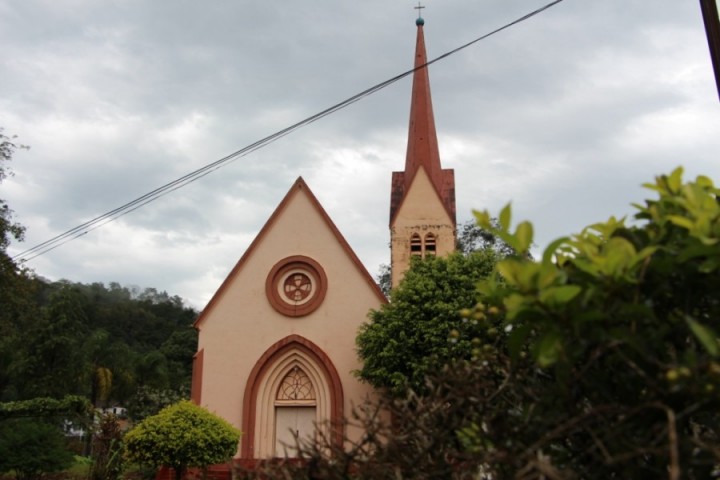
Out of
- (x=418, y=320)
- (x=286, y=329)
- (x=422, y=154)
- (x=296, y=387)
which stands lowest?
(x=296, y=387)

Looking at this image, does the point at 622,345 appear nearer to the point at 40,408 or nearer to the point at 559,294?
the point at 559,294

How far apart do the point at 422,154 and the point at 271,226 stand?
6.98m

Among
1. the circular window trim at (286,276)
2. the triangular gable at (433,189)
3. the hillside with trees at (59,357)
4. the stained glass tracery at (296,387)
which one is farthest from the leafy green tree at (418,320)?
the hillside with trees at (59,357)

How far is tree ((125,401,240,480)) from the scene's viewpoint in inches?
589

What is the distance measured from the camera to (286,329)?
818 inches

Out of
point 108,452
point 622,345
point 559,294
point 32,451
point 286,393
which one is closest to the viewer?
point 559,294

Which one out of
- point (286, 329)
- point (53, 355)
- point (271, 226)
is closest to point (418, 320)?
point (286, 329)

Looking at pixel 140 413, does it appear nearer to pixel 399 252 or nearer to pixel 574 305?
pixel 399 252

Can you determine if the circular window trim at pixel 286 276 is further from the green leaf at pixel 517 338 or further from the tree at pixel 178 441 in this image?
the green leaf at pixel 517 338

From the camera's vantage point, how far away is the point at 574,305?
2404 millimetres

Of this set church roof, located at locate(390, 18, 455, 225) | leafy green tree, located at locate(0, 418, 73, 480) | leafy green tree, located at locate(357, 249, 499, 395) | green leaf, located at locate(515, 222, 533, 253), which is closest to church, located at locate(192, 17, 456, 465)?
leafy green tree, located at locate(357, 249, 499, 395)

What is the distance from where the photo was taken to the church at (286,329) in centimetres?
→ 2012

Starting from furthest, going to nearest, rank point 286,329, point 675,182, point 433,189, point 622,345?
1. point 433,189
2. point 286,329
3. point 675,182
4. point 622,345

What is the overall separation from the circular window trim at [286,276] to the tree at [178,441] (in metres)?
5.53
